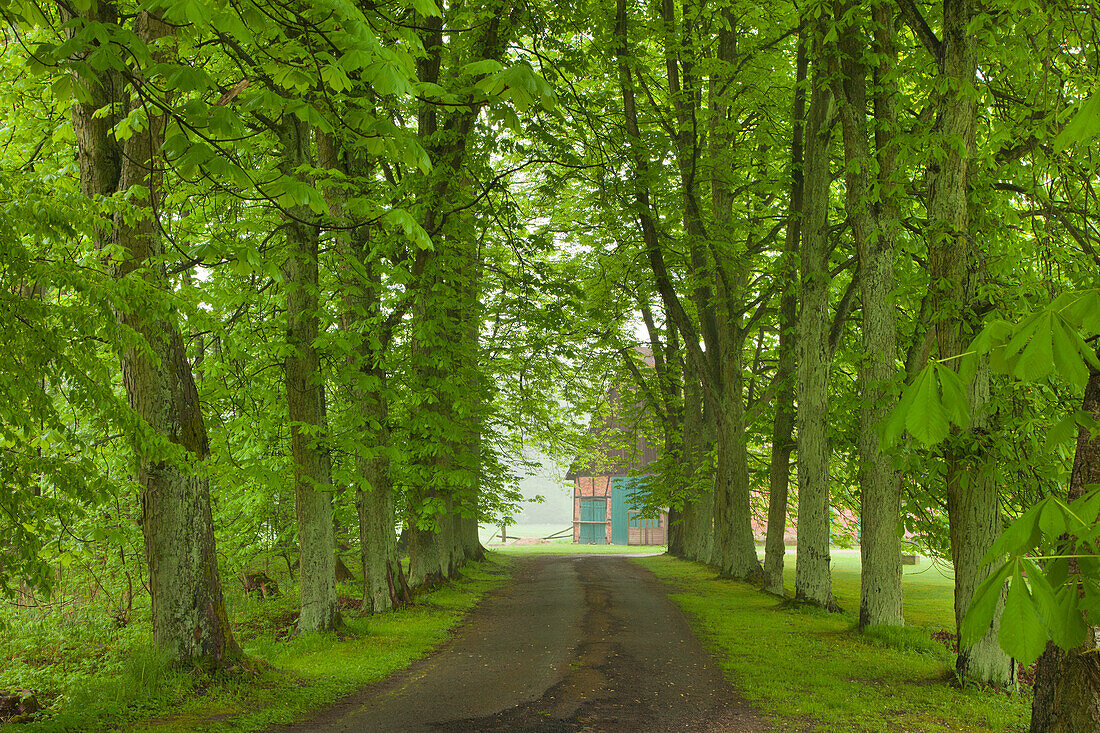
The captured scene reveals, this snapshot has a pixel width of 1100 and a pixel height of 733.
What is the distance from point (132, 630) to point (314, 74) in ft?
33.6

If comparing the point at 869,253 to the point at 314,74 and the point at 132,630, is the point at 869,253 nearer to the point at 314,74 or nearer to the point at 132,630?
the point at 314,74

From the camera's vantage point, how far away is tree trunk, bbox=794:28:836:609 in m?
12.6

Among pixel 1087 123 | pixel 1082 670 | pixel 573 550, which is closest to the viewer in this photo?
pixel 1087 123

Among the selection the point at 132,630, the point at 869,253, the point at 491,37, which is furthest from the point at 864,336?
the point at 132,630

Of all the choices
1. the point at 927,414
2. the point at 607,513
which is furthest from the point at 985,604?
the point at 607,513

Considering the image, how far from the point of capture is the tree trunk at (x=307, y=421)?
10461 millimetres

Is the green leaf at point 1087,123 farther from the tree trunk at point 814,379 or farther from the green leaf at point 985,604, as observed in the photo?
the tree trunk at point 814,379

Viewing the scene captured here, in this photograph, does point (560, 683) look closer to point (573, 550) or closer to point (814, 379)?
point (814, 379)

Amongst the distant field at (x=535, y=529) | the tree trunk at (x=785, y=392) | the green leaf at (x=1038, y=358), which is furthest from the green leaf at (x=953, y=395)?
the distant field at (x=535, y=529)

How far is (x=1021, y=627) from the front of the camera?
1.64 metres

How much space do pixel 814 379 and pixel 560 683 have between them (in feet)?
23.6

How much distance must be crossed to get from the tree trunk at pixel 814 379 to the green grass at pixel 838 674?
0.96 m

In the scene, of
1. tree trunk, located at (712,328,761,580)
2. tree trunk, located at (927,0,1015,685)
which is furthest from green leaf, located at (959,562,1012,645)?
tree trunk, located at (712,328,761,580)

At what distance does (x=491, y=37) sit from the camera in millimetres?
12398
